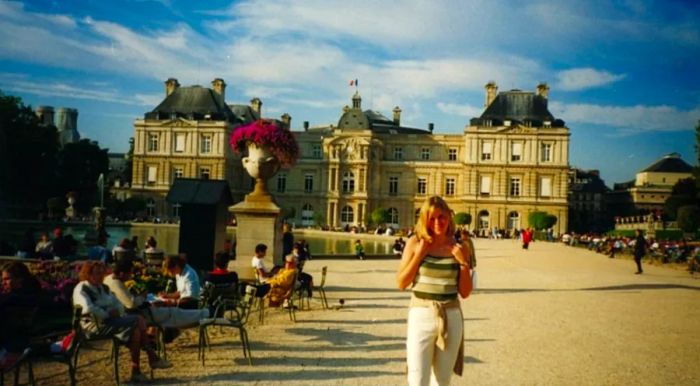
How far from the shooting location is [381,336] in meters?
8.00

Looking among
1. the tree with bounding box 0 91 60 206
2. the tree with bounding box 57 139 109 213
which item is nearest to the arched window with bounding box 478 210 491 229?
the tree with bounding box 57 139 109 213

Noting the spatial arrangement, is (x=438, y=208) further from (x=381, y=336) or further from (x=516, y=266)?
(x=516, y=266)

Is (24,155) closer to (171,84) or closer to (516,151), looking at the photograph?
(171,84)

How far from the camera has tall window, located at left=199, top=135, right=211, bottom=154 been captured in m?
57.4

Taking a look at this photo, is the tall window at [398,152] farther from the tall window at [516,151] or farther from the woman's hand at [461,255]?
the woman's hand at [461,255]

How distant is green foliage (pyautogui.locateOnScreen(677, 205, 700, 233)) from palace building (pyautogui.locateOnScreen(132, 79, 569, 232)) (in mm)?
16666

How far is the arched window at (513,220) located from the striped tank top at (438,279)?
5079 centimetres

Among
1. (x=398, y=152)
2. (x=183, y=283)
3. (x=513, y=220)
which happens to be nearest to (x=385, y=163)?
(x=398, y=152)

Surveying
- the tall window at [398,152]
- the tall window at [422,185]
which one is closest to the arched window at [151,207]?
the tall window at [398,152]

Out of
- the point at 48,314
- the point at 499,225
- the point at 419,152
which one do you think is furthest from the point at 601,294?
the point at 419,152

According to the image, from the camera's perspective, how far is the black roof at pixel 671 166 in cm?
7331

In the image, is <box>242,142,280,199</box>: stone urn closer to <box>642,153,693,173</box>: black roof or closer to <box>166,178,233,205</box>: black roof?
<box>166,178,233,205</box>: black roof

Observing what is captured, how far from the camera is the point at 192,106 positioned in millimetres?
58719

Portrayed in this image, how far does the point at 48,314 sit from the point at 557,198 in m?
49.5
